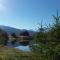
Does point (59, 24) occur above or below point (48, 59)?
above

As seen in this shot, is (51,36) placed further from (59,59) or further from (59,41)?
(59,59)

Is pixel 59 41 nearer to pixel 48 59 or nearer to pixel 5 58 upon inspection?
pixel 48 59

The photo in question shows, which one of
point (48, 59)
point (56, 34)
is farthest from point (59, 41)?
point (48, 59)

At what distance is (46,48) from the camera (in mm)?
12477

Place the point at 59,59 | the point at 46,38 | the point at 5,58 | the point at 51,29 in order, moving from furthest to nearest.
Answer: the point at 46,38, the point at 51,29, the point at 5,58, the point at 59,59

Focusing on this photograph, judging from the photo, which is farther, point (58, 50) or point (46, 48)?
point (46, 48)

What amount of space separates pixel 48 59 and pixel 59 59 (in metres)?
1.03

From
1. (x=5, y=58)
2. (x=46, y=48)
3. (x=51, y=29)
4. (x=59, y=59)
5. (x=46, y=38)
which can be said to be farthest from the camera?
(x=46, y=38)

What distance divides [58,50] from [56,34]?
6.57 ft

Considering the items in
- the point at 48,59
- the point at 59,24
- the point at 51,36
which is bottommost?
the point at 48,59

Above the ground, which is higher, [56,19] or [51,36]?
[56,19]

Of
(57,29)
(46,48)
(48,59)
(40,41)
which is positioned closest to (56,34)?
(57,29)

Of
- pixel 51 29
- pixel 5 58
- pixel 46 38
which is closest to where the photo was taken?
pixel 5 58

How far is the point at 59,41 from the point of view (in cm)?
1301
